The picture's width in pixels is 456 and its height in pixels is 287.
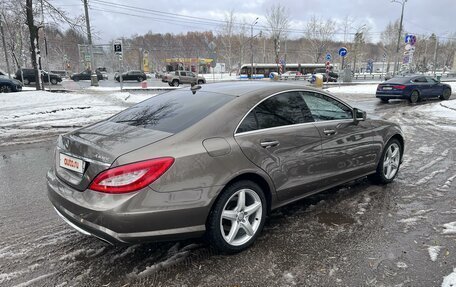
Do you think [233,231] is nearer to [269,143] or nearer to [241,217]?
[241,217]

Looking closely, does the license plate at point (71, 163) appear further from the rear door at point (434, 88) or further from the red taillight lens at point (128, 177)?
the rear door at point (434, 88)

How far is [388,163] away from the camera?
5012 millimetres

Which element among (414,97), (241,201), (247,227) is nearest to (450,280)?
(247,227)

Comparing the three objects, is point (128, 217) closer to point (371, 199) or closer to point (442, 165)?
point (371, 199)

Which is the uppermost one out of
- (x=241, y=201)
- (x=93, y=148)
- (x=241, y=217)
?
(x=93, y=148)

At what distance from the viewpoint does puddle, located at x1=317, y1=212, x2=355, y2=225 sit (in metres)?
3.81

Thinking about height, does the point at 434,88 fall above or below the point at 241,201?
above

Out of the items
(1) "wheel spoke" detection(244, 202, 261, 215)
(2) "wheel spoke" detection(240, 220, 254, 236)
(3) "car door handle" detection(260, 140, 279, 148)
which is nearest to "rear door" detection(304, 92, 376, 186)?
(3) "car door handle" detection(260, 140, 279, 148)

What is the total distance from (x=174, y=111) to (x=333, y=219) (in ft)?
7.08

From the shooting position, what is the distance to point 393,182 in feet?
17.0

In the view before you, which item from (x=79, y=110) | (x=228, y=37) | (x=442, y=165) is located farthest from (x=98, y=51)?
(x=228, y=37)

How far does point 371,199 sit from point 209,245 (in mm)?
2431

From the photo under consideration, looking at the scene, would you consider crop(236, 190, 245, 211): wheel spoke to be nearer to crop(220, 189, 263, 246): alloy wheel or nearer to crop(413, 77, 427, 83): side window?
crop(220, 189, 263, 246): alloy wheel

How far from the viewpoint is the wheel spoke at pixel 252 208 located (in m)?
3.19
